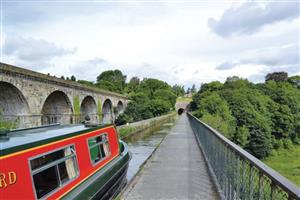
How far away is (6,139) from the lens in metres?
3.19

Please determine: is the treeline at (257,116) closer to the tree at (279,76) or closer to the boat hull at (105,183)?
the boat hull at (105,183)

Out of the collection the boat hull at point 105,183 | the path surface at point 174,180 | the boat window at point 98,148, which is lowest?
the path surface at point 174,180

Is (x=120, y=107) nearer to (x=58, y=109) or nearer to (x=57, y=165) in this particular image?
(x=58, y=109)

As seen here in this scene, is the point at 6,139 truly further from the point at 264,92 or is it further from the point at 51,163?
the point at 264,92

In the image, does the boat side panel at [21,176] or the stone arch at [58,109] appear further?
the stone arch at [58,109]

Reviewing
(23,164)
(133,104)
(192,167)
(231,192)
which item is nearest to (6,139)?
(23,164)

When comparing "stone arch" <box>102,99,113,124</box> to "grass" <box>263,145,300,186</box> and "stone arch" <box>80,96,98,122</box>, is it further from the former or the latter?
"grass" <box>263,145,300,186</box>

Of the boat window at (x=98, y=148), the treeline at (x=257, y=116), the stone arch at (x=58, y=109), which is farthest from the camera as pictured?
the treeline at (x=257, y=116)

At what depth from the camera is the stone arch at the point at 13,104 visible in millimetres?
13414

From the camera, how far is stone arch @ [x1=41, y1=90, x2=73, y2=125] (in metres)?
19.8

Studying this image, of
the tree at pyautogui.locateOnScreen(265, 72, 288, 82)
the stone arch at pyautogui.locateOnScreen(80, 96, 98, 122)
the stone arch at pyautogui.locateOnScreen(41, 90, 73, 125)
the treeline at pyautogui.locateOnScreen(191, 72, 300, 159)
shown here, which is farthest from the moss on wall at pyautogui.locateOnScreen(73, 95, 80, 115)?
the tree at pyautogui.locateOnScreen(265, 72, 288, 82)

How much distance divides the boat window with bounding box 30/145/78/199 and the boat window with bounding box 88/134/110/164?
102 cm

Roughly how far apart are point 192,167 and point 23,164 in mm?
4464

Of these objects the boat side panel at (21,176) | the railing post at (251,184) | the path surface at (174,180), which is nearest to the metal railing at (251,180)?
the railing post at (251,184)
